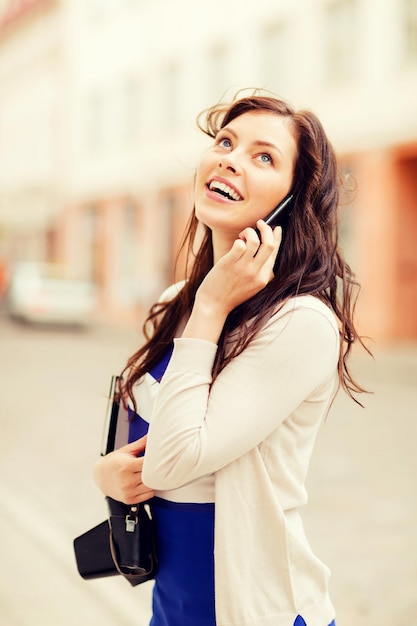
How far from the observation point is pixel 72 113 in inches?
1092

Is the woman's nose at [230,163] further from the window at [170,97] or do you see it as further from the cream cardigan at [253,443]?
the window at [170,97]

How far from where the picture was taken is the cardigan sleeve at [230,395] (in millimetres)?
1401

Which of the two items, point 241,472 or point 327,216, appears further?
point 327,216

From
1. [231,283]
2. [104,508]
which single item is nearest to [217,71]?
[104,508]

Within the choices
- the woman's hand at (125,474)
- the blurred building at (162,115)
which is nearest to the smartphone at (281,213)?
the woman's hand at (125,474)

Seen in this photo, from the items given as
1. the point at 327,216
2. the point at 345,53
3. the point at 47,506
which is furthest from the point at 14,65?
the point at 327,216

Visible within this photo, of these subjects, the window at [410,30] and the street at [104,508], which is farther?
the window at [410,30]

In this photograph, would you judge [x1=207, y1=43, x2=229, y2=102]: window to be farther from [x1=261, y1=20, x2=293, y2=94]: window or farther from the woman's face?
the woman's face

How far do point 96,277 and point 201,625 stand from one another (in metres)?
25.0

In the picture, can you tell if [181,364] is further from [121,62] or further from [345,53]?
[121,62]

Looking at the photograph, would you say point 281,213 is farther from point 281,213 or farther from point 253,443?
point 253,443

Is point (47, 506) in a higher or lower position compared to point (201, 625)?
lower

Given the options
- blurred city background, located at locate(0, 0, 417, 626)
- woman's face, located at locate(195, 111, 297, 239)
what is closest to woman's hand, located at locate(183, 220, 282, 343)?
woman's face, located at locate(195, 111, 297, 239)

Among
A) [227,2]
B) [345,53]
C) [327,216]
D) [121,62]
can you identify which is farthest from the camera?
[121,62]
